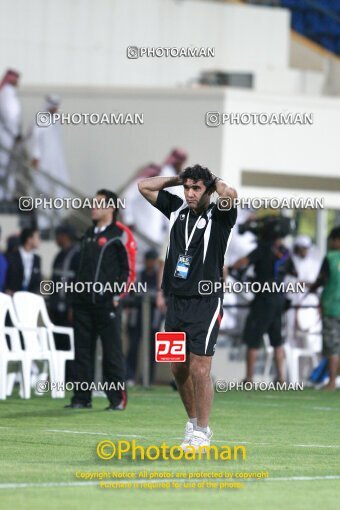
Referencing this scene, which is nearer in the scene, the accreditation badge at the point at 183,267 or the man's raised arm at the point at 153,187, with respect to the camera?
the accreditation badge at the point at 183,267

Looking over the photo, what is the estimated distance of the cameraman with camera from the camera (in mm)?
20375

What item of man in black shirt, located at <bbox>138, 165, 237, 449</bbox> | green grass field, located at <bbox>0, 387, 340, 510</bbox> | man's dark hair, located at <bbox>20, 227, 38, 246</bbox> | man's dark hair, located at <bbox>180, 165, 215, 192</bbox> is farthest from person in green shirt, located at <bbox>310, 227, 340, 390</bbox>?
man's dark hair, located at <bbox>180, 165, 215, 192</bbox>

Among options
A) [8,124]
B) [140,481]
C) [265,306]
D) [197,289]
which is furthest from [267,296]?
[140,481]

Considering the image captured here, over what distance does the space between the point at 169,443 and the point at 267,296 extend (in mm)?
9238

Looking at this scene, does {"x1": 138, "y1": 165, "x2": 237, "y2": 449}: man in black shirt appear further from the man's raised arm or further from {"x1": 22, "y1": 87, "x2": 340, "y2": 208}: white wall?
{"x1": 22, "y1": 87, "x2": 340, "y2": 208}: white wall

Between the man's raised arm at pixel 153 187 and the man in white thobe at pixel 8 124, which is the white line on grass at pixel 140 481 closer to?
the man's raised arm at pixel 153 187

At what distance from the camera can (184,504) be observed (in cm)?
809

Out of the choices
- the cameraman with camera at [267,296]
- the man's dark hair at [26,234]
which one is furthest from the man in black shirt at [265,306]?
the man's dark hair at [26,234]

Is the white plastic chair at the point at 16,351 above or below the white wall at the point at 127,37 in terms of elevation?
below

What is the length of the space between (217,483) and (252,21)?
73.2 ft

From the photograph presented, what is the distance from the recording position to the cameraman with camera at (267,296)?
20375 mm

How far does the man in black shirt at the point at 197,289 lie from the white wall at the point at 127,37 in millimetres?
17635

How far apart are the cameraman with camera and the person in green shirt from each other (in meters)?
0.62

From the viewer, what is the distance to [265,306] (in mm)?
20453
